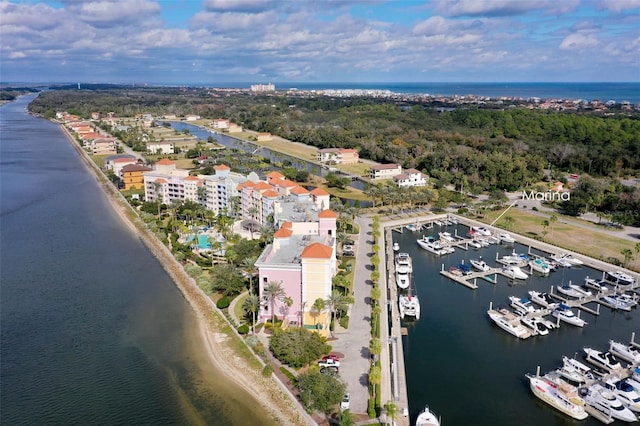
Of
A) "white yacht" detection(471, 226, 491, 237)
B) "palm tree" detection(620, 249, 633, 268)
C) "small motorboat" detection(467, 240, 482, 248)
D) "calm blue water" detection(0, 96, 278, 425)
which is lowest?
"calm blue water" detection(0, 96, 278, 425)

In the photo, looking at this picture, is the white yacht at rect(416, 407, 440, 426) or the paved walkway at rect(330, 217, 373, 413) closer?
the white yacht at rect(416, 407, 440, 426)

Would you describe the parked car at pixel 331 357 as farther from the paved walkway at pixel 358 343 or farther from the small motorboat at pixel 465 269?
the small motorboat at pixel 465 269

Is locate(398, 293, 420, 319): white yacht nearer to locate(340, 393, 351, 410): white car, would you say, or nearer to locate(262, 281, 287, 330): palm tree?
locate(262, 281, 287, 330): palm tree

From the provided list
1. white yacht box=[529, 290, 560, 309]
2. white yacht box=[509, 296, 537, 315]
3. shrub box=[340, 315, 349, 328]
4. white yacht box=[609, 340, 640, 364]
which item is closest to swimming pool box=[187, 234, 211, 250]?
shrub box=[340, 315, 349, 328]

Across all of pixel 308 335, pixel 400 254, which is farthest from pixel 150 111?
pixel 308 335

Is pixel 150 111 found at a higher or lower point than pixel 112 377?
higher

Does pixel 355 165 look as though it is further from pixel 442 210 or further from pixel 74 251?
pixel 74 251
